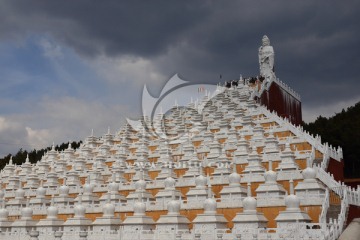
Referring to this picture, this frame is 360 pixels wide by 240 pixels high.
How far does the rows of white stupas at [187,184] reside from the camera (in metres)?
25.0

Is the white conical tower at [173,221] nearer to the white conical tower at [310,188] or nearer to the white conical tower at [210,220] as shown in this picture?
the white conical tower at [210,220]

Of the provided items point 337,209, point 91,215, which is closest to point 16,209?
point 91,215

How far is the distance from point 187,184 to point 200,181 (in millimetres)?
3810

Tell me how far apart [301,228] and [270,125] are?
77.0 feet

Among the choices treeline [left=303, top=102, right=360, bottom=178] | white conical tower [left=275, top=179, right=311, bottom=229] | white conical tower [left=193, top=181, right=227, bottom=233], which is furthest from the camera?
treeline [left=303, top=102, right=360, bottom=178]

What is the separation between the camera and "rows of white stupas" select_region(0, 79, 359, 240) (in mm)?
24984

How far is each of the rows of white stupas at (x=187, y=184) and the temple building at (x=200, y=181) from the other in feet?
0.27

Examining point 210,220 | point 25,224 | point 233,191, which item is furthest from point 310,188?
point 25,224

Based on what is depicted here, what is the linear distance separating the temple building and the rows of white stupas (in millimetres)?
83

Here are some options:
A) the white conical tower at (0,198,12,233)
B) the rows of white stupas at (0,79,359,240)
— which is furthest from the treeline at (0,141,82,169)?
the white conical tower at (0,198,12,233)

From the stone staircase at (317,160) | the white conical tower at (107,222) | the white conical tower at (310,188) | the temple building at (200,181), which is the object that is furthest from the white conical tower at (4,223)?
the stone staircase at (317,160)

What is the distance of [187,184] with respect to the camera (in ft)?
112

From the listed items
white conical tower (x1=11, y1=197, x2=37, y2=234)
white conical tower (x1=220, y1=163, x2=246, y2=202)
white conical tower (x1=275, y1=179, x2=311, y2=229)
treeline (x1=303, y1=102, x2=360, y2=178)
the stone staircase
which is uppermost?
treeline (x1=303, y1=102, x2=360, y2=178)

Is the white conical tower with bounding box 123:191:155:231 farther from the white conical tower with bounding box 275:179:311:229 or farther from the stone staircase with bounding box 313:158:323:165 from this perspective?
the stone staircase with bounding box 313:158:323:165
